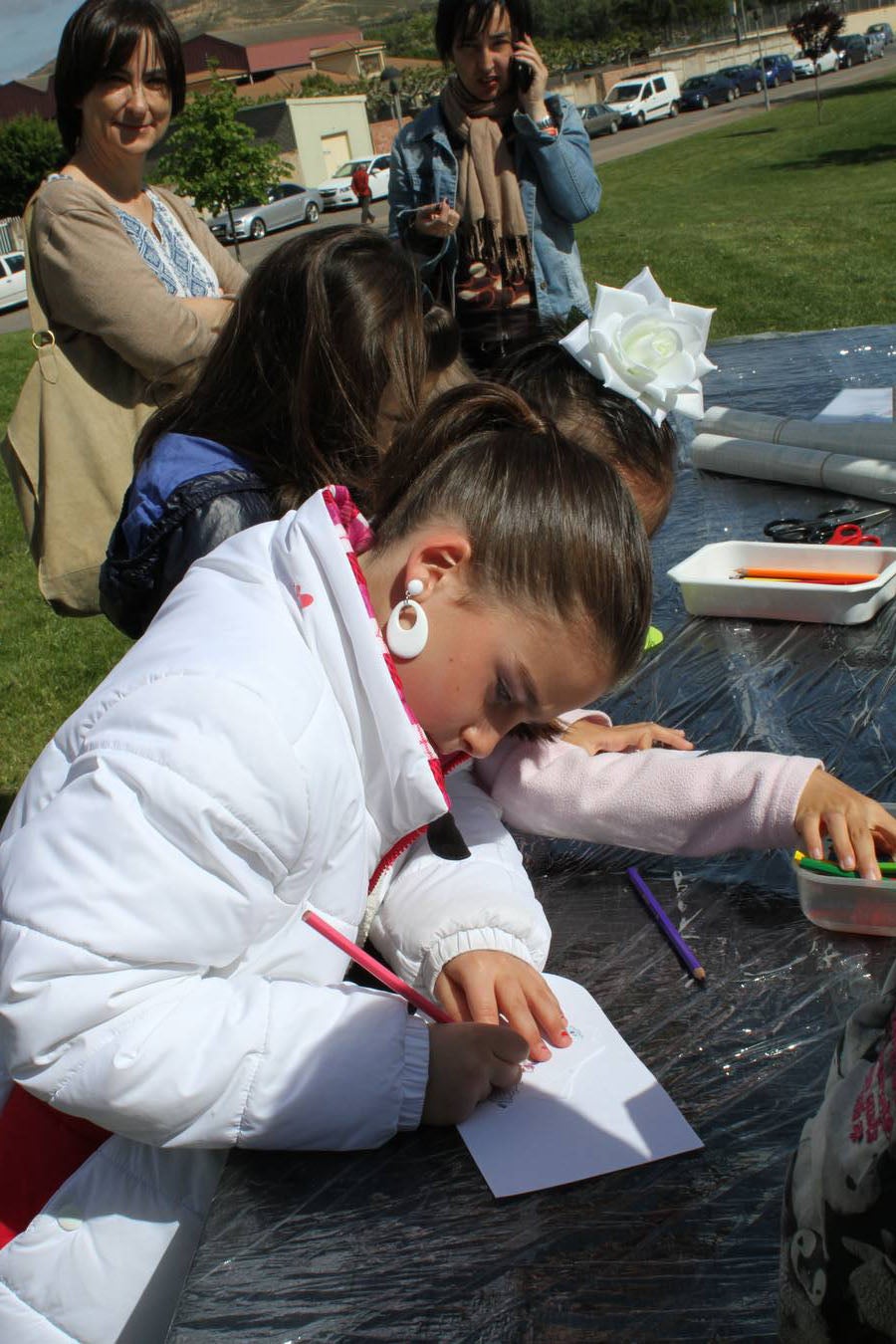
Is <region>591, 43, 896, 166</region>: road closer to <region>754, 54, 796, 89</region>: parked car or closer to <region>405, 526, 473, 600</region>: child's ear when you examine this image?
<region>754, 54, 796, 89</region>: parked car

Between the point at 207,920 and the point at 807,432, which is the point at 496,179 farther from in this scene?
the point at 207,920

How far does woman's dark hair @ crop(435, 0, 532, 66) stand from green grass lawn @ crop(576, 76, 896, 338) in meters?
3.89

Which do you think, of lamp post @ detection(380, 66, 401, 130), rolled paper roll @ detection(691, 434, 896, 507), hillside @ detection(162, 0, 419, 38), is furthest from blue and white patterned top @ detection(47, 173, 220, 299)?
hillside @ detection(162, 0, 419, 38)

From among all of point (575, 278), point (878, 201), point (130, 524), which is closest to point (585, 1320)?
point (130, 524)

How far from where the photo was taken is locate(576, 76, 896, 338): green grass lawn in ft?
24.5

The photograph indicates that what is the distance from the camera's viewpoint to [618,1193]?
77 centimetres

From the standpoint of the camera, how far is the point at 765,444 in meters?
2.23

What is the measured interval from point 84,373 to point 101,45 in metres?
0.65

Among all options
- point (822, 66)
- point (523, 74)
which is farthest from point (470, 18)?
point (822, 66)

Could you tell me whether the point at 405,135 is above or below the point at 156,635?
above

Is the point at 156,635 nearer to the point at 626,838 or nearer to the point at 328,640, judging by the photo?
the point at 328,640

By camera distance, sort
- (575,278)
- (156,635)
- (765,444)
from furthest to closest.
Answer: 1. (575,278)
2. (765,444)
3. (156,635)

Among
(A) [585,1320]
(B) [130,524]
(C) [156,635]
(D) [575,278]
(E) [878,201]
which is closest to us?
(A) [585,1320]

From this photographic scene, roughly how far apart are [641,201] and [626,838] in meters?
14.4
